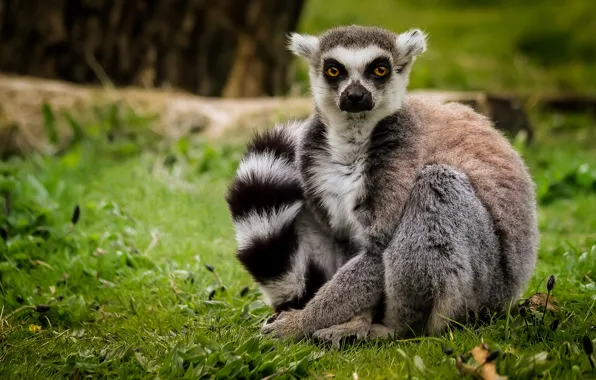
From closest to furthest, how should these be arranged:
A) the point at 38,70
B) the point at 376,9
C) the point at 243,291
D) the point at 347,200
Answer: the point at 347,200
the point at 243,291
the point at 38,70
the point at 376,9

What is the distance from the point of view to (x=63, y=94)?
9.03 meters

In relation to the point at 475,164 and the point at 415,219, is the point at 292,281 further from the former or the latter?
the point at 475,164

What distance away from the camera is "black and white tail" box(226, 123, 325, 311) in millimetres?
4406

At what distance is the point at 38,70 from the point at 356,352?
7093 millimetres

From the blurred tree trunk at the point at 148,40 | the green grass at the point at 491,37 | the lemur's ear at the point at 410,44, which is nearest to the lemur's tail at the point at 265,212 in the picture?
the lemur's ear at the point at 410,44

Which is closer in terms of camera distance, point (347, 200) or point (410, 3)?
point (347, 200)

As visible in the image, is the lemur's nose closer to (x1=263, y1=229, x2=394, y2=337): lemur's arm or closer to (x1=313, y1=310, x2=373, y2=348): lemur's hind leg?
(x1=263, y1=229, x2=394, y2=337): lemur's arm

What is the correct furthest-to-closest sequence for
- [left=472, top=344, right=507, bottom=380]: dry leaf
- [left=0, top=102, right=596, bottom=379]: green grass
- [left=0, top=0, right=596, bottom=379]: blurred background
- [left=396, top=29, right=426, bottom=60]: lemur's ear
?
1. [left=396, top=29, right=426, bottom=60]: lemur's ear
2. [left=0, top=0, right=596, bottom=379]: blurred background
3. [left=0, top=102, right=596, bottom=379]: green grass
4. [left=472, top=344, right=507, bottom=380]: dry leaf

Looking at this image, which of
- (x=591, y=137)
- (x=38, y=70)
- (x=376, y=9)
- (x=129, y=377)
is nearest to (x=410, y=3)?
(x=376, y=9)

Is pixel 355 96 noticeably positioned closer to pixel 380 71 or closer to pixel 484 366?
pixel 380 71

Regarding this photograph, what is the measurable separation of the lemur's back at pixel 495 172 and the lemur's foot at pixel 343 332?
2.56ft

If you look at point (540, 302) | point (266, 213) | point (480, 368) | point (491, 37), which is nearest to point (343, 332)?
point (266, 213)

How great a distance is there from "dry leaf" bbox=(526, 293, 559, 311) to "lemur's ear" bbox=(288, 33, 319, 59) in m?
1.89

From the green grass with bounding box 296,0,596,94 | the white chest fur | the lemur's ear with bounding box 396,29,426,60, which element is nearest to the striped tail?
the white chest fur
